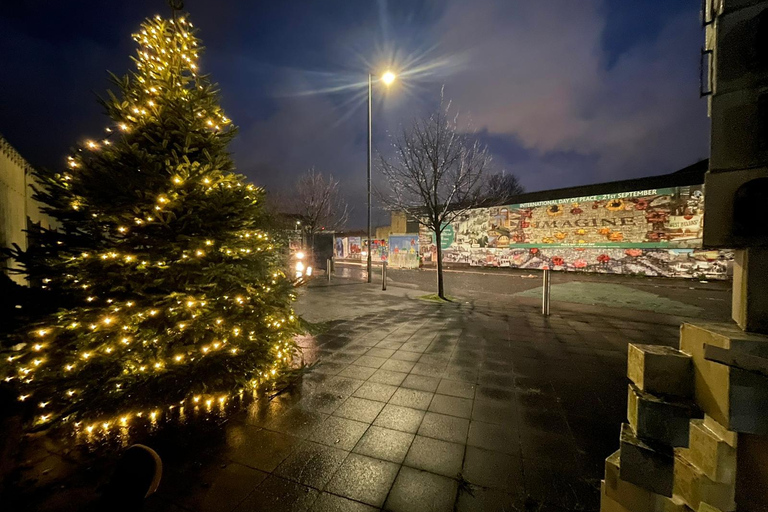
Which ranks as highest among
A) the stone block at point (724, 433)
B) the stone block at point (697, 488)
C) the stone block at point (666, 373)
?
the stone block at point (666, 373)

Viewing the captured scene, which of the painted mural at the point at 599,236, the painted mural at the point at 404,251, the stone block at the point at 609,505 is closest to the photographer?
the stone block at the point at 609,505

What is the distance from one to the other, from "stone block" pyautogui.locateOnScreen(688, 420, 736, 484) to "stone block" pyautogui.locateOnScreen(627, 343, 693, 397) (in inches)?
6.0

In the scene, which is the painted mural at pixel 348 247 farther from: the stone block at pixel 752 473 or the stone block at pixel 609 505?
the stone block at pixel 752 473

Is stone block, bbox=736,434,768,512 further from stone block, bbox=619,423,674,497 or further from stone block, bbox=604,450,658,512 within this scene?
stone block, bbox=604,450,658,512

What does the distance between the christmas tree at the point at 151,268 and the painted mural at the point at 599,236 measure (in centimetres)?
1245

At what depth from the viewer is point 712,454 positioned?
1.34m

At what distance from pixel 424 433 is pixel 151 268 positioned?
3.21m

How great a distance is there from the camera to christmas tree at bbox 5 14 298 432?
278cm

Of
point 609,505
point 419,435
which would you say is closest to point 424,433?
point 419,435

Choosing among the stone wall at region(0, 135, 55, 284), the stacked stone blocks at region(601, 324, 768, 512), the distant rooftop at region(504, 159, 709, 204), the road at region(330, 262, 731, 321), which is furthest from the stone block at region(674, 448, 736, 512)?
the distant rooftop at region(504, 159, 709, 204)

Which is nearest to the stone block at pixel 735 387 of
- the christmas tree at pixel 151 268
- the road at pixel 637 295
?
the christmas tree at pixel 151 268

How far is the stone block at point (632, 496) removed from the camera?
5.08 feet

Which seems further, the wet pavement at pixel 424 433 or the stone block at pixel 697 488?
the wet pavement at pixel 424 433

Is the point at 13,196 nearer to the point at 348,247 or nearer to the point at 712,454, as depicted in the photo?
the point at 712,454
